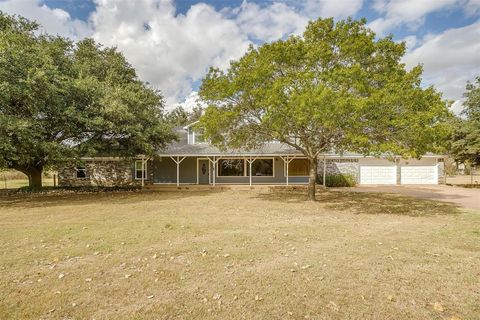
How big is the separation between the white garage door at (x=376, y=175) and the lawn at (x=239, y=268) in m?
14.0

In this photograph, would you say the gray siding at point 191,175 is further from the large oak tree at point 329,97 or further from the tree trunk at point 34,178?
the large oak tree at point 329,97

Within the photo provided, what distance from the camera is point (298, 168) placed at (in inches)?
911

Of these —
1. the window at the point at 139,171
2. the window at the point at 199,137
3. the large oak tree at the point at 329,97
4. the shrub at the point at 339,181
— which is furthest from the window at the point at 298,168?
the window at the point at 139,171

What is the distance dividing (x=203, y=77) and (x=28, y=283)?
1093 centimetres

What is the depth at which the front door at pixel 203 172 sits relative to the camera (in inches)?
913

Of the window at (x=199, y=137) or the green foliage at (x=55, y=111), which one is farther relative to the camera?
the window at (x=199, y=137)

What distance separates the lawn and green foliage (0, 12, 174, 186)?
15.5ft

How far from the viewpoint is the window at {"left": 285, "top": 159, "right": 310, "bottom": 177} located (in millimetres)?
23016

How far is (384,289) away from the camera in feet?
14.2

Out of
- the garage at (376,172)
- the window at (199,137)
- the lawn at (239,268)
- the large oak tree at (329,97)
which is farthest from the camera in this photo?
the garage at (376,172)

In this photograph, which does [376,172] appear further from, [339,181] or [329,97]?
[329,97]

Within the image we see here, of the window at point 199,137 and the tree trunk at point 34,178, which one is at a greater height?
the window at point 199,137

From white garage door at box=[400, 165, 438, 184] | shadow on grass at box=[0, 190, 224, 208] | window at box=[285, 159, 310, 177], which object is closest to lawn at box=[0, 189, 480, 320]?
shadow on grass at box=[0, 190, 224, 208]

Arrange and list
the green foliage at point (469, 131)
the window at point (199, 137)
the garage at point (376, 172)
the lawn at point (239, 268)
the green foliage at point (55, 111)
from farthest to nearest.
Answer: the garage at point (376, 172) < the green foliage at point (469, 131) < the window at point (199, 137) < the green foliage at point (55, 111) < the lawn at point (239, 268)
